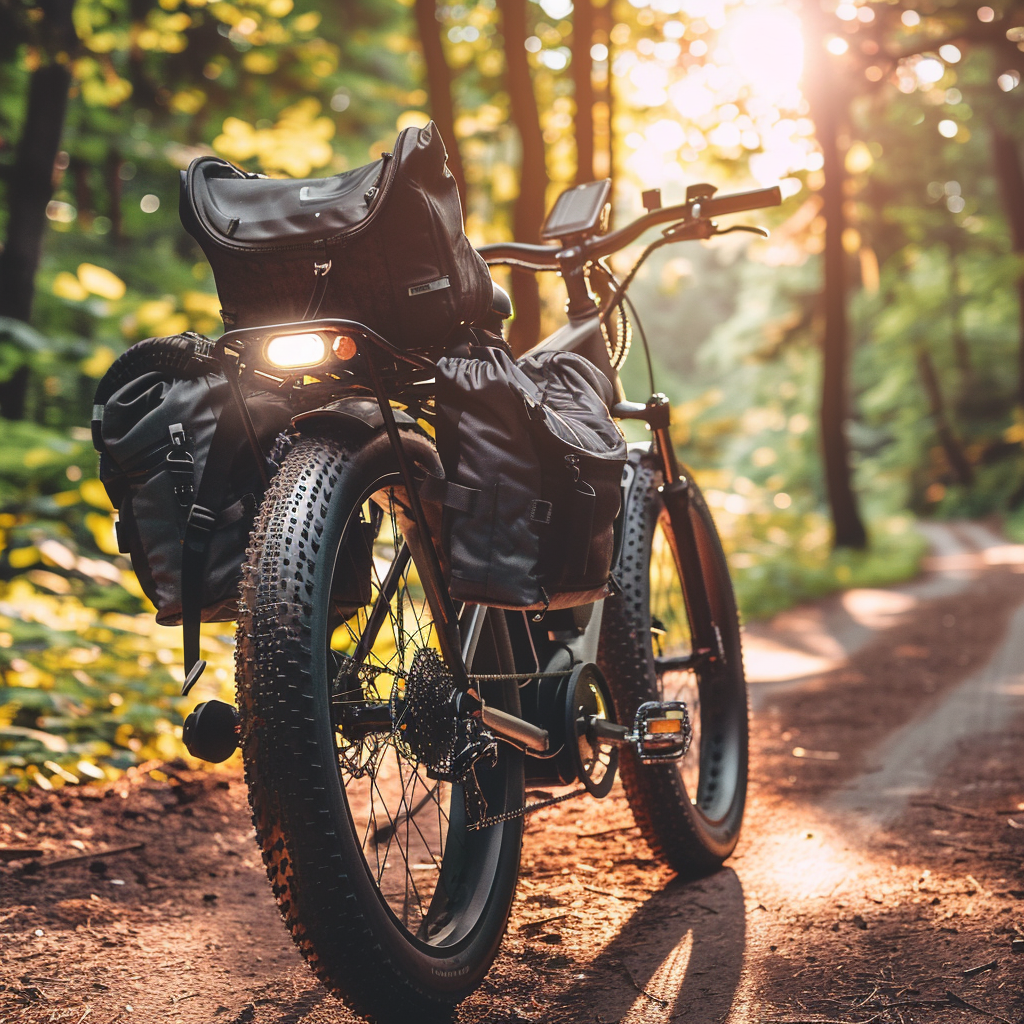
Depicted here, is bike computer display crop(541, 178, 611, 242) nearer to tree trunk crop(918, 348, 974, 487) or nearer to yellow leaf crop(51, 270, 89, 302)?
yellow leaf crop(51, 270, 89, 302)

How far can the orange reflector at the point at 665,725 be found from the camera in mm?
2549

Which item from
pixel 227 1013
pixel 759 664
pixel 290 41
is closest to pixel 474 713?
pixel 227 1013

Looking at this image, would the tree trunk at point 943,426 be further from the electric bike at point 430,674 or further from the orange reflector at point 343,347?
the orange reflector at point 343,347

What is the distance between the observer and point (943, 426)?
2900cm

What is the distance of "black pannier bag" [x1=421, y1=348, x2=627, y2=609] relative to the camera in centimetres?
185

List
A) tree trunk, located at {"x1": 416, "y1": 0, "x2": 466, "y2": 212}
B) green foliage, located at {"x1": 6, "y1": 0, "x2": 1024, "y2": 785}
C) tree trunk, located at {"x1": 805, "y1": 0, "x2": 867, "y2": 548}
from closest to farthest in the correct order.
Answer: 1. green foliage, located at {"x1": 6, "y1": 0, "x2": 1024, "y2": 785}
2. tree trunk, located at {"x1": 416, "y1": 0, "x2": 466, "y2": 212}
3. tree trunk, located at {"x1": 805, "y1": 0, "x2": 867, "y2": 548}

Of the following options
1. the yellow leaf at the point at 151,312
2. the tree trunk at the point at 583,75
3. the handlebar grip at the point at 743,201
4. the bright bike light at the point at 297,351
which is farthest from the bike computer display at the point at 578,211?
the tree trunk at the point at 583,75

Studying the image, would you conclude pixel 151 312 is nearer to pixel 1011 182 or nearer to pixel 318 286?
pixel 318 286

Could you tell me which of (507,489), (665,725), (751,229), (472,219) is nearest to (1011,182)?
(472,219)

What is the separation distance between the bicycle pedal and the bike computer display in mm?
1321

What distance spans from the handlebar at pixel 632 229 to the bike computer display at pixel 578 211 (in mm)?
44

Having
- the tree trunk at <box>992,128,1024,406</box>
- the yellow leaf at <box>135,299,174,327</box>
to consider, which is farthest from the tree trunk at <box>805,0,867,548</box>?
the yellow leaf at <box>135,299,174,327</box>

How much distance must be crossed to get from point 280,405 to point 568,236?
4.18 ft

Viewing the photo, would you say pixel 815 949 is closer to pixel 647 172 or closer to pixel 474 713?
pixel 474 713
